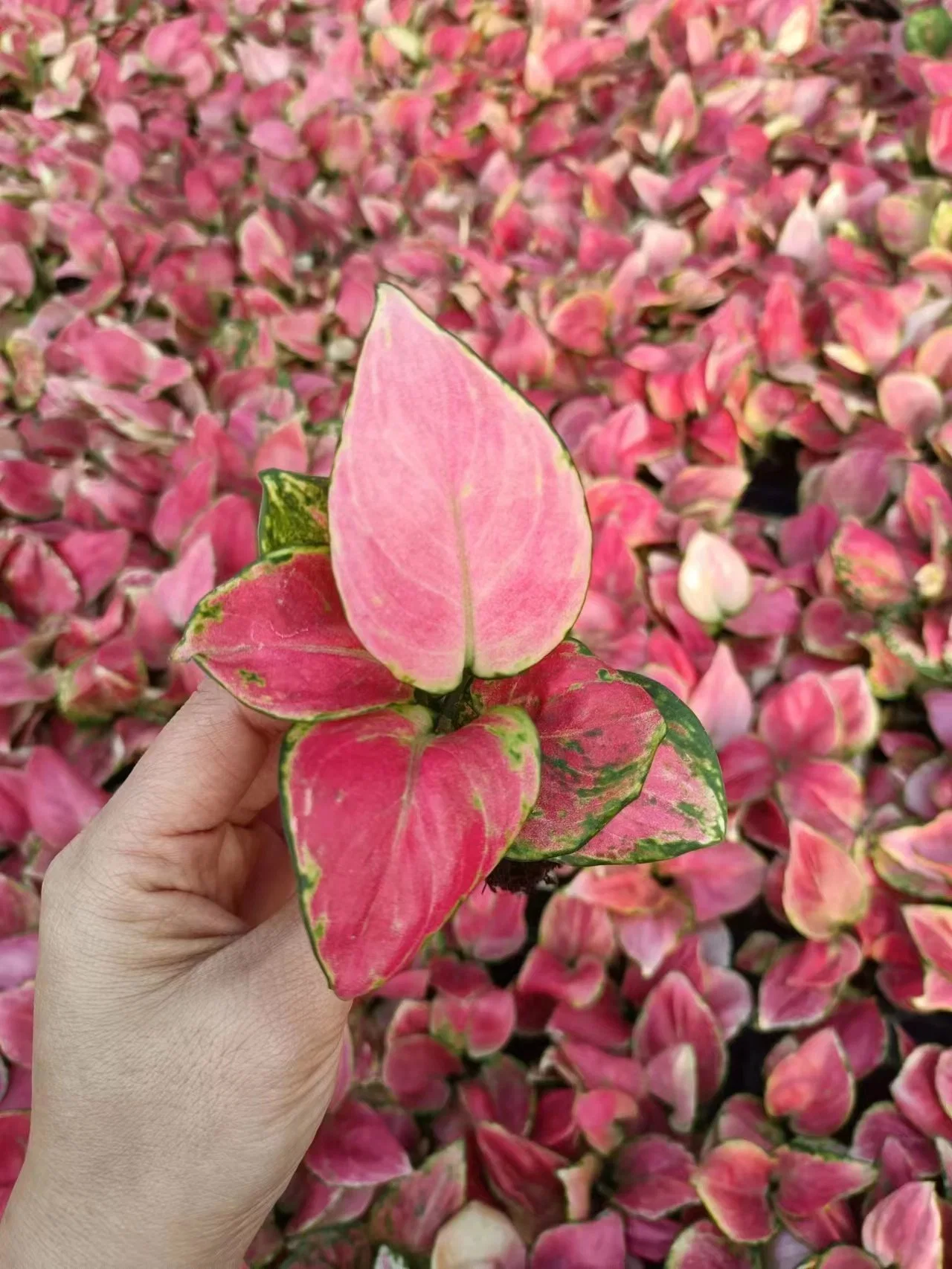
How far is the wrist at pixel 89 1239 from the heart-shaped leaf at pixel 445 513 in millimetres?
303

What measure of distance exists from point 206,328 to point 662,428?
Result: 1.51 feet

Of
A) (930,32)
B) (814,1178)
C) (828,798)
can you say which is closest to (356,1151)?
(814,1178)

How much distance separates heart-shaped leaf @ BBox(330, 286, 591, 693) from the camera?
29cm

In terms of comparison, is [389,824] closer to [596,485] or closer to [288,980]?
[288,980]

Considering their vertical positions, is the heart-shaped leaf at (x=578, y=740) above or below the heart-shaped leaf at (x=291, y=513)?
below

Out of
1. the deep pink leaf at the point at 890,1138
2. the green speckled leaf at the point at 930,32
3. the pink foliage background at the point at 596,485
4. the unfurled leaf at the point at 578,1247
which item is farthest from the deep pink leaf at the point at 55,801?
the green speckled leaf at the point at 930,32

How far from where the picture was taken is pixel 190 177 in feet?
3.49

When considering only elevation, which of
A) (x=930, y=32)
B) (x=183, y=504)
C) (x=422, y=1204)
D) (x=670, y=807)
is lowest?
(x=422, y=1204)

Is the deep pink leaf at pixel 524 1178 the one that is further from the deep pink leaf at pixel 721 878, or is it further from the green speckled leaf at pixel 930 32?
the green speckled leaf at pixel 930 32

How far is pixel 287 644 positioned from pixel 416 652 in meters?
0.04

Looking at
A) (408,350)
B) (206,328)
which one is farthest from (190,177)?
(408,350)

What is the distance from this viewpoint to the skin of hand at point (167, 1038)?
0.42 m

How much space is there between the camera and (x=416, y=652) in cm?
31

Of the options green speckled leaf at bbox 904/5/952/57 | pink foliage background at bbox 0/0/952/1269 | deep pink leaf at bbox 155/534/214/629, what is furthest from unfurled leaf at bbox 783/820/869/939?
green speckled leaf at bbox 904/5/952/57
